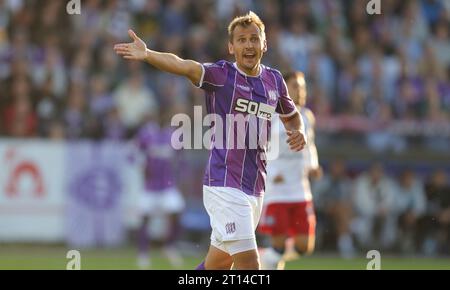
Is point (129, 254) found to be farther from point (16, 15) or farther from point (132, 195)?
point (16, 15)

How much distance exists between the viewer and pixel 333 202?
18219 mm

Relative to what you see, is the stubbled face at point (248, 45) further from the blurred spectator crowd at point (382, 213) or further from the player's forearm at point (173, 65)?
the blurred spectator crowd at point (382, 213)

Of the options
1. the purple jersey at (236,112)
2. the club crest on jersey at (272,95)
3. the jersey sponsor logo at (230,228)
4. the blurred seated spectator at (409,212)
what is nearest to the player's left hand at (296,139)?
the purple jersey at (236,112)

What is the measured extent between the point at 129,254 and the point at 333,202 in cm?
389

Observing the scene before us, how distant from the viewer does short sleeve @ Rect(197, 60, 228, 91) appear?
330 inches

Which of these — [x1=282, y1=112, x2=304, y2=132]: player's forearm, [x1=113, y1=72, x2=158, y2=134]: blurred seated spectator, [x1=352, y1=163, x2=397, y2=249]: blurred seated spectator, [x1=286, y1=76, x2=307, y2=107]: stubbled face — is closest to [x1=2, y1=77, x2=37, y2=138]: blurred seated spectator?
[x1=113, y1=72, x2=158, y2=134]: blurred seated spectator

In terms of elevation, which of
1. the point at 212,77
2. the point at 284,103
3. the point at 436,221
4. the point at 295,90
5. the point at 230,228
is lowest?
the point at 230,228

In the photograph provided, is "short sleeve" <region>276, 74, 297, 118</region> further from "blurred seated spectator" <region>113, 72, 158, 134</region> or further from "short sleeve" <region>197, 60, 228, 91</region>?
"blurred seated spectator" <region>113, 72, 158, 134</region>

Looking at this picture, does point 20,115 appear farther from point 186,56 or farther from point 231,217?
point 231,217

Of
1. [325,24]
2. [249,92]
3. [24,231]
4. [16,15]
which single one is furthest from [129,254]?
[249,92]

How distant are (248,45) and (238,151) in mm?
899

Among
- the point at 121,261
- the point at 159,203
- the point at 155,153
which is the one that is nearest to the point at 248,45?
the point at 121,261

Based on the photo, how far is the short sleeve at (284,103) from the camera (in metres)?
8.90

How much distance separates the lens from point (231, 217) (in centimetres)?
838
